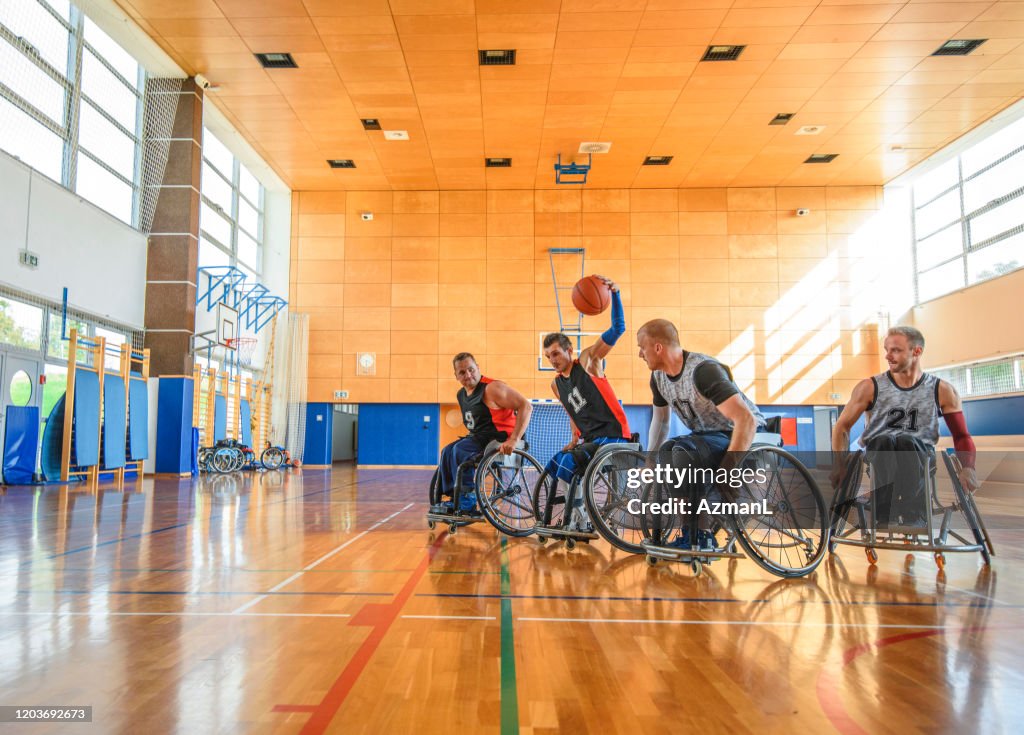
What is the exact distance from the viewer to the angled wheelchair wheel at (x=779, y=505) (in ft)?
8.59

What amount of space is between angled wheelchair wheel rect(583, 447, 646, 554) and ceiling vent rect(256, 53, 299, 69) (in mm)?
8708

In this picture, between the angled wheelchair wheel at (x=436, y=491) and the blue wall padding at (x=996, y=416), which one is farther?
the blue wall padding at (x=996, y=416)

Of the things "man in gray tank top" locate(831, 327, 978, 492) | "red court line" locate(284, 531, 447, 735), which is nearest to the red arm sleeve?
"man in gray tank top" locate(831, 327, 978, 492)

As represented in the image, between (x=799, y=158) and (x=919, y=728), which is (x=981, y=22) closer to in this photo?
(x=799, y=158)

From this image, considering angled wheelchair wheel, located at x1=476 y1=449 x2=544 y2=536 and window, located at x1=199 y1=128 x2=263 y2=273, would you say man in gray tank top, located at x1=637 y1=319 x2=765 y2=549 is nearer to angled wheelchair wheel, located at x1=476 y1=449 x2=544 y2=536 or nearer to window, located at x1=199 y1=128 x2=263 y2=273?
angled wheelchair wheel, located at x1=476 y1=449 x2=544 y2=536

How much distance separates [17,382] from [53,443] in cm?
82

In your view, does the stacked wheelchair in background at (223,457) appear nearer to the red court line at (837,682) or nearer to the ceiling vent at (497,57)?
the ceiling vent at (497,57)

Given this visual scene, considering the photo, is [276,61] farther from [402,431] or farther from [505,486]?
[505,486]

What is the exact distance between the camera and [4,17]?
23.1 ft

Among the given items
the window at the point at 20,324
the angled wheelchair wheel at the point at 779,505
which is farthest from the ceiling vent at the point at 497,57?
the angled wheelchair wheel at the point at 779,505

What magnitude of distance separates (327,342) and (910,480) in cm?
1248

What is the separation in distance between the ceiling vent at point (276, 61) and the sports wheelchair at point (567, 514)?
8.32 m

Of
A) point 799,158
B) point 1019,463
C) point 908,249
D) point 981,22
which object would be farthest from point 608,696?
point 908,249

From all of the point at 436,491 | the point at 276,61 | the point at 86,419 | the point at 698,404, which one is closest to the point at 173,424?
the point at 86,419
